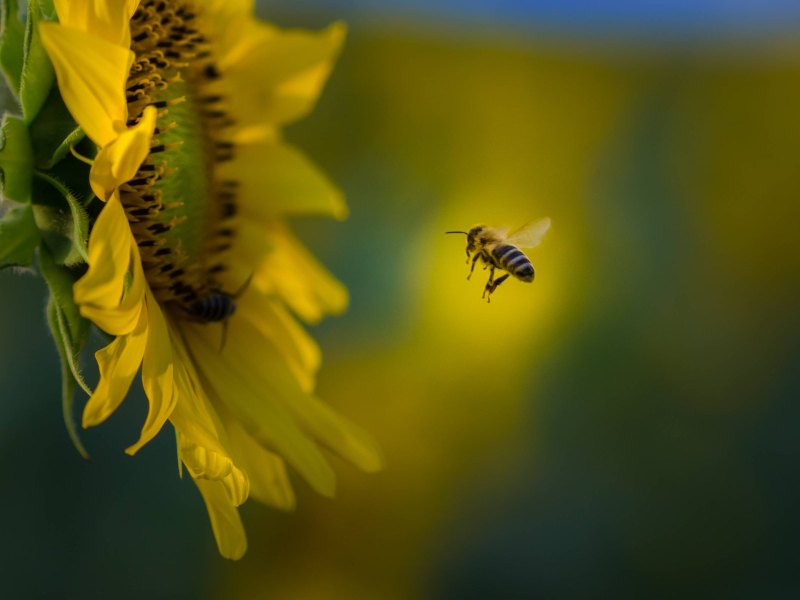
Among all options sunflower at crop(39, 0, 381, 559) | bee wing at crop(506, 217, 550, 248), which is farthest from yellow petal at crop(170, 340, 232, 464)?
bee wing at crop(506, 217, 550, 248)

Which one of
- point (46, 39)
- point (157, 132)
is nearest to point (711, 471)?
point (157, 132)

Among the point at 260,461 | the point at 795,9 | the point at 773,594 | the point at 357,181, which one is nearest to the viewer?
the point at 260,461

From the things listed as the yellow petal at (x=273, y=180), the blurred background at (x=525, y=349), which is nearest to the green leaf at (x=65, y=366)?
the yellow petal at (x=273, y=180)

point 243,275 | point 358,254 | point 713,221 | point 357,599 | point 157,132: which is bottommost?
point 357,599

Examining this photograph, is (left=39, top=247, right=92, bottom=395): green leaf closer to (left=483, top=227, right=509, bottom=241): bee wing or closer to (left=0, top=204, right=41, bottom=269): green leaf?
(left=0, top=204, right=41, bottom=269): green leaf

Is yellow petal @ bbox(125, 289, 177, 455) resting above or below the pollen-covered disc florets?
below

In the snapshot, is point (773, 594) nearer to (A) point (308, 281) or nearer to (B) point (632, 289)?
(B) point (632, 289)

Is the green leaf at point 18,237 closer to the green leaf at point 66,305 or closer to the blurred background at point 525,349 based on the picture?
the green leaf at point 66,305
